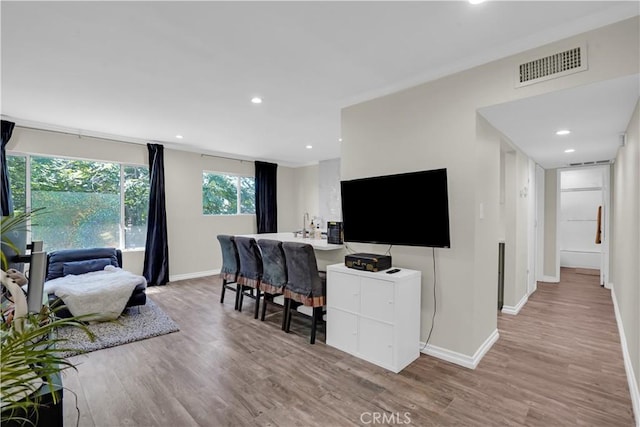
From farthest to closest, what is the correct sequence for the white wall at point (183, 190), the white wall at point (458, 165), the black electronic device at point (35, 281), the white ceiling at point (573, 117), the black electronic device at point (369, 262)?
the white wall at point (183, 190)
the black electronic device at point (369, 262)
the white wall at point (458, 165)
the white ceiling at point (573, 117)
the black electronic device at point (35, 281)

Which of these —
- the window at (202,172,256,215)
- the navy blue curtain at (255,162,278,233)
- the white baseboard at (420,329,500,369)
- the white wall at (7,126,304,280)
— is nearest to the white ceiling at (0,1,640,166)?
the white wall at (7,126,304,280)

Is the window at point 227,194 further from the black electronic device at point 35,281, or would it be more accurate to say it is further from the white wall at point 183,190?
the black electronic device at point 35,281

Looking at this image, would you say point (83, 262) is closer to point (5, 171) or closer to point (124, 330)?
point (5, 171)

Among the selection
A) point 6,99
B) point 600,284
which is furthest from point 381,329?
point 600,284

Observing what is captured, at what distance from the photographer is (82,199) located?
5023mm

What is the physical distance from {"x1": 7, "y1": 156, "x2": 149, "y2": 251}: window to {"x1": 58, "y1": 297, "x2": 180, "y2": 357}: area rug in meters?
1.81

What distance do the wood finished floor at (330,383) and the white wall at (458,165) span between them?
0.34 m

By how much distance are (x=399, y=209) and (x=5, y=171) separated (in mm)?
5295

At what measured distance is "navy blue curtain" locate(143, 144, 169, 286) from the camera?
221 inches

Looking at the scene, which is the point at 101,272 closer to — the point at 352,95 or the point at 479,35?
the point at 352,95

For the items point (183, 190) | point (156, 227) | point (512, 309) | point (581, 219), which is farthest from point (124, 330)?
point (581, 219)

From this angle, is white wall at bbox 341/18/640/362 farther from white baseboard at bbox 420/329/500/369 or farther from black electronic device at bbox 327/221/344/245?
black electronic device at bbox 327/221/344/245

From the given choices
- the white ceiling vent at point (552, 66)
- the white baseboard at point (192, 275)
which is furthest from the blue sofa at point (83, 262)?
the white ceiling vent at point (552, 66)

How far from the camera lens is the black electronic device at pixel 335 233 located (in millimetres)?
3594
